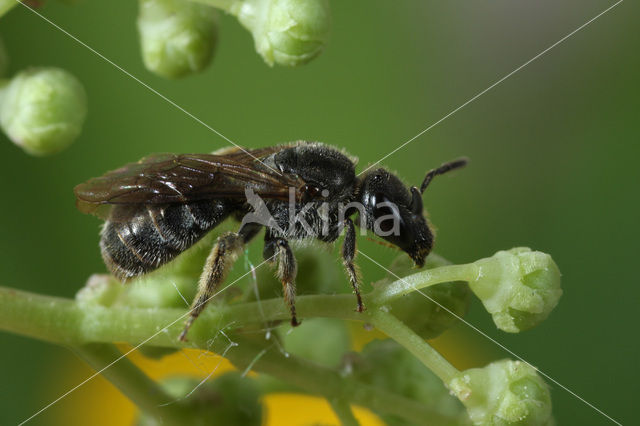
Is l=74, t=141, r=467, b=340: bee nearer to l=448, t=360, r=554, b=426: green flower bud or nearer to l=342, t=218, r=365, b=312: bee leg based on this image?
l=342, t=218, r=365, b=312: bee leg

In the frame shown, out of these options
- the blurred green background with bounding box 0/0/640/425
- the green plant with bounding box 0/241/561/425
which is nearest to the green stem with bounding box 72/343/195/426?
the green plant with bounding box 0/241/561/425

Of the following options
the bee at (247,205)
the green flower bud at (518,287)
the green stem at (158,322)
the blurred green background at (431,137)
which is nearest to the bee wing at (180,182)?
the bee at (247,205)

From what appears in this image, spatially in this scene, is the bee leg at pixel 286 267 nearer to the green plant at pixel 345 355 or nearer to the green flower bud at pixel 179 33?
the green plant at pixel 345 355

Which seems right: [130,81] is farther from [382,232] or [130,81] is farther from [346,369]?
[346,369]

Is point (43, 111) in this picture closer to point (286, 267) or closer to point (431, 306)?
point (286, 267)

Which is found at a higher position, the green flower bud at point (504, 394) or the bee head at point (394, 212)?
the bee head at point (394, 212)

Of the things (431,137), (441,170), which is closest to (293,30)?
(441,170)
